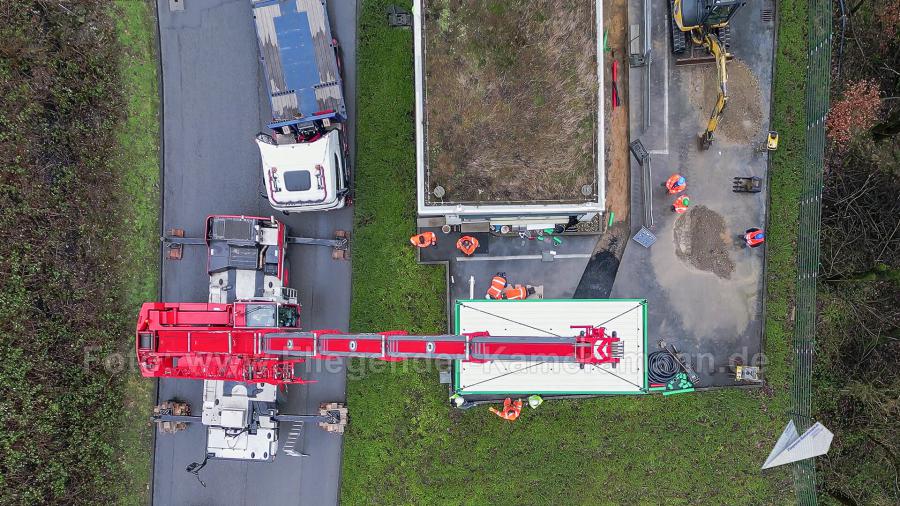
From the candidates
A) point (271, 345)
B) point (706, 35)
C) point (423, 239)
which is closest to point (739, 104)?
point (706, 35)

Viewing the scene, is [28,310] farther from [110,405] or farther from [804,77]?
[804,77]

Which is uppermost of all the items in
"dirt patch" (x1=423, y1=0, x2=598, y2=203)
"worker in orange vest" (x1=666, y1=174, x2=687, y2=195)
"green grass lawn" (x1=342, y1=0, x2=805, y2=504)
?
"dirt patch" (x1=423, y1=0, x2=598, y2=203)

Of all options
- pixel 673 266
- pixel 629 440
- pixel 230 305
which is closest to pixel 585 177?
pixel 673 266

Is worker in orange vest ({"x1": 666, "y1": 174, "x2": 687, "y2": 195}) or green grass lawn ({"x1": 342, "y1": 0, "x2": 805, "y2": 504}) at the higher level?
worker in orange vest ({"x1": 666, "y1": 174, "x2": 687, "y2": 195})

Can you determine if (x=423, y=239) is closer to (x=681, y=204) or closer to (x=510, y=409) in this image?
(x=510, y=409)

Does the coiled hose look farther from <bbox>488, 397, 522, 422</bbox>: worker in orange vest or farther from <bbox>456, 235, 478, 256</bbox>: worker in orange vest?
<bbox>456, 235, 478, 256</bbox>: worker in orange vest

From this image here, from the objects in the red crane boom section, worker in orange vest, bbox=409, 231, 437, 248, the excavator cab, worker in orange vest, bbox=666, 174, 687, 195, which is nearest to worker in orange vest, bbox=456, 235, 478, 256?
worker in orange vest, bbox=409, 231, 437, 248
